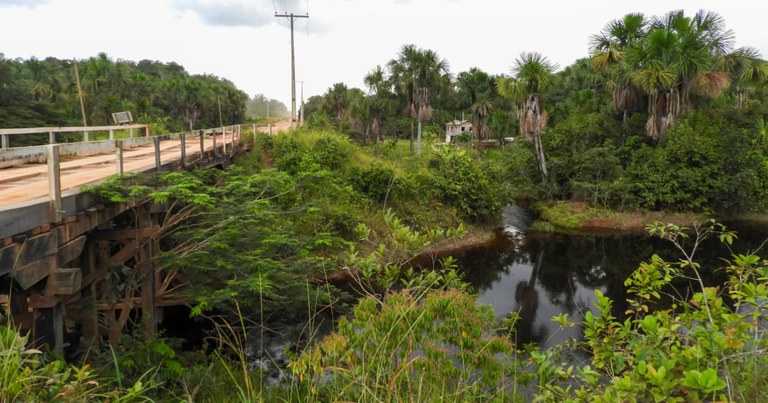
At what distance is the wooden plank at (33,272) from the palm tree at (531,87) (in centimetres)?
2541

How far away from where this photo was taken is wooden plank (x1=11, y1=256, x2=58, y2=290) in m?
5.16

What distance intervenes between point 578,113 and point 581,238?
45.0ft

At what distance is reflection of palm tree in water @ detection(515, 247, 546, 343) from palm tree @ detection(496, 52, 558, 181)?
34.5 feet

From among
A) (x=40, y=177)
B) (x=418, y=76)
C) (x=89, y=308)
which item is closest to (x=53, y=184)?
(x=89, y=308)

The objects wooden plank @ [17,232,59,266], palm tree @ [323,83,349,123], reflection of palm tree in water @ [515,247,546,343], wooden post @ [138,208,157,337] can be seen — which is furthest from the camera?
palm tree @ [323,83,349,123]

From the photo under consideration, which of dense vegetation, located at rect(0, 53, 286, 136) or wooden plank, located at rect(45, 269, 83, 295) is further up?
dense vegetation, located at rect(0, 53, 286, 136)

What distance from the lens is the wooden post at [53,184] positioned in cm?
580

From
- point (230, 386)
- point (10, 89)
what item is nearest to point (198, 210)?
point (230, 386)

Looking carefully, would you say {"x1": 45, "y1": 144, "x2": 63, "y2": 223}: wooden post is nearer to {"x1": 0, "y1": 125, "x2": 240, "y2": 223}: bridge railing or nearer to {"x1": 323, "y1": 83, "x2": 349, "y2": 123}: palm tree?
{"x1": 0, "y1": 125, "x2": 240, "y2": 223}: bridge railing

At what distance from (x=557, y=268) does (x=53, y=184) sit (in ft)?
56.9

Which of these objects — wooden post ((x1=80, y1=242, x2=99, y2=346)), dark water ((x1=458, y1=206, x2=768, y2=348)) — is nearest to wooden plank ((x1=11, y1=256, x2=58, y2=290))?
wooden post ((x1=80, y1=242, x2=99, y2=346))

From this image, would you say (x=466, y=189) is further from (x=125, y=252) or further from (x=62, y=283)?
(x=62, y=283)

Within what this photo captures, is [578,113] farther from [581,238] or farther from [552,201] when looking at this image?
[581,238]

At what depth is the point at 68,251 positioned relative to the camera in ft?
20.4
